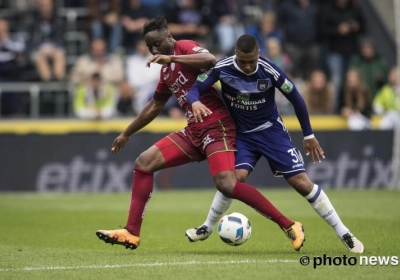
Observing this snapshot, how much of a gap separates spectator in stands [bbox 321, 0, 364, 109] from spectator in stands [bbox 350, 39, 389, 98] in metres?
0.57

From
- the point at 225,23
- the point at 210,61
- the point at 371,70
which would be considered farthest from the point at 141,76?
the point at 210,61

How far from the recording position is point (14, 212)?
1535cm

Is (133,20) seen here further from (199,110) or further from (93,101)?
(199,110)

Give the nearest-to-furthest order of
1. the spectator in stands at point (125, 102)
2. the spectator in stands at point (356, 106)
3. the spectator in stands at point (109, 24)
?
the spectator in stands at point (356, 106) → the spectator in stands at point (125, 102) → the spectator in stands at point (109, 24)

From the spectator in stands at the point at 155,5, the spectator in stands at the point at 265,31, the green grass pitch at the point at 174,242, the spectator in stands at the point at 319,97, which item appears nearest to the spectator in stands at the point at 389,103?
the spectator in stands at the point at 319,97

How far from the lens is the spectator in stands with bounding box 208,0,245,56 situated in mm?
21719

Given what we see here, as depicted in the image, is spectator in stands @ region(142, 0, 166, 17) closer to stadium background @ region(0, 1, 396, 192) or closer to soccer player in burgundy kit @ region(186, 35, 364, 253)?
stadium background @ region(0, 1, 396, 192)

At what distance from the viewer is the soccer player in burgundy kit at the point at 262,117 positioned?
9.25 metres

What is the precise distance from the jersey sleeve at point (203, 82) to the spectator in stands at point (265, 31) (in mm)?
11711

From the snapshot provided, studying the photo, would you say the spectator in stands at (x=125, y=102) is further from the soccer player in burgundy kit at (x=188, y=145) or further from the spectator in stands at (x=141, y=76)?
the soccer player in burgundy kit at (x=188, y=145)

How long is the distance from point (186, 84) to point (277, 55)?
36.8 feet

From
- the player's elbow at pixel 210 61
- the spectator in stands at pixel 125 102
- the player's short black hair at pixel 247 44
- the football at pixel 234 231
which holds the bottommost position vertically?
the spectator in stands at pixel 125 102

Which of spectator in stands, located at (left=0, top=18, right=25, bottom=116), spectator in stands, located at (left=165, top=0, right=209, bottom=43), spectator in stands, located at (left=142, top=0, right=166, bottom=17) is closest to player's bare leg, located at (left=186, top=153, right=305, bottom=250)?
spectator in stands, located at (left=165, top=0, right=209, bottom=43)

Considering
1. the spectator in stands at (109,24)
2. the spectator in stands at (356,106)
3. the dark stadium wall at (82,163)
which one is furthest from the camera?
the spectator in stands at (109,24)
